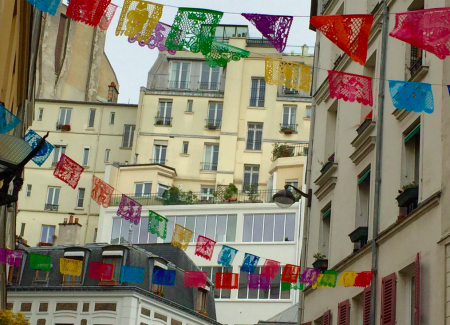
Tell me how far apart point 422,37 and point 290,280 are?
424 inches

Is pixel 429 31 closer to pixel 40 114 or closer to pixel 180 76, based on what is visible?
pixel 180 76

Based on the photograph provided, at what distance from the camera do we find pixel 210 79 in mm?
69438

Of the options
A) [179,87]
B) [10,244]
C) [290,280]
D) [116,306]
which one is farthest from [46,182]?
[290,280]

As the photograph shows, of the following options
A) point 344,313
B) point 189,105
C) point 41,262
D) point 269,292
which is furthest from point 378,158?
point 189,105

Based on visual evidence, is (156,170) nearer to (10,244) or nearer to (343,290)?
Result: (10,244)

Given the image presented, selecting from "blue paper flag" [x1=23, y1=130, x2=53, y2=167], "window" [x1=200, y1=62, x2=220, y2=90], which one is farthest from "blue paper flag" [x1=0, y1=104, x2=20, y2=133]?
"window" [x1=200, y1=62, x2=220, y2=90]

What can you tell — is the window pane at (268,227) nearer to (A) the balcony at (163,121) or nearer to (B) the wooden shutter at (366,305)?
(A) the balcony at (163,121)

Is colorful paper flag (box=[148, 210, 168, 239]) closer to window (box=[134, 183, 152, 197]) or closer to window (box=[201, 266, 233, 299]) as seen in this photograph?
window (box=[201, 266, 233, 299])

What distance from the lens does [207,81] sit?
6938 cm

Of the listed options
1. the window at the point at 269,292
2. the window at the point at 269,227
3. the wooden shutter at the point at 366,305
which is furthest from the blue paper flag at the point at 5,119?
the window at the point at 269,227

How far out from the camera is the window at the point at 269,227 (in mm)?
54625

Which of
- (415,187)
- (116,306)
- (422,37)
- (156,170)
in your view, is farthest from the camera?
(156,170)

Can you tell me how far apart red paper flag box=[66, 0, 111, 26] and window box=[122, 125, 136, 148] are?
2154 inches

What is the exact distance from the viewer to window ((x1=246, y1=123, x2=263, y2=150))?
66.9 meters
